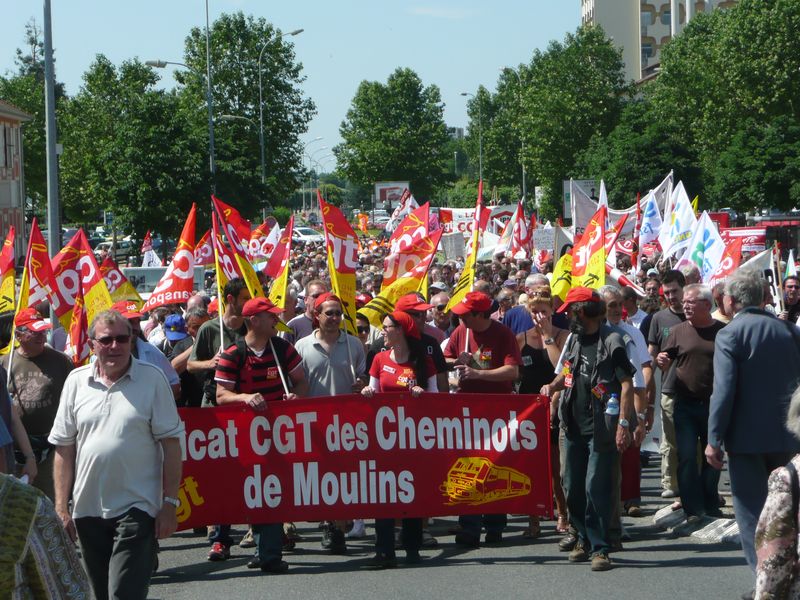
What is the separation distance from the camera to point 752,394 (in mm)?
6750

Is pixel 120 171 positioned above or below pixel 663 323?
above

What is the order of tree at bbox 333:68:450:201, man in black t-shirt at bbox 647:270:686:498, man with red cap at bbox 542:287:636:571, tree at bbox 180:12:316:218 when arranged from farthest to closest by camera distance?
tree at bbox 333:68:450:201
tree at bbox 180:12:316:218
man in black t-shirt at bbox 647:270:686:498
man with red cap at bbox 542:287:636:571

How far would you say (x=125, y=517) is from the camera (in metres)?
5.68

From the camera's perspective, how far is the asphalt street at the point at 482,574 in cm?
747

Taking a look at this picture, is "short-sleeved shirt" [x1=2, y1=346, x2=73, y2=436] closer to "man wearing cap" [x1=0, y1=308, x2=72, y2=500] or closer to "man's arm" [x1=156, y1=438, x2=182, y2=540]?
"man wearing cap" [x1=0, y1=308, x2=72, y2=500]

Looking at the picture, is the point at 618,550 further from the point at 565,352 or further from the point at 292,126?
the point at 292,126

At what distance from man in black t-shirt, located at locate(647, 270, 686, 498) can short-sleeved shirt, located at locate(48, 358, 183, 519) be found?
500 cm

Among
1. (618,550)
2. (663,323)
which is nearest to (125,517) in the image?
(618,550)

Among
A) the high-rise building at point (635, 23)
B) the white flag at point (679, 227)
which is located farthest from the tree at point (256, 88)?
the white flag at point (679, 227)

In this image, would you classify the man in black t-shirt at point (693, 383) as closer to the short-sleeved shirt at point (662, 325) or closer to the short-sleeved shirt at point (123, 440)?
the short-sleeved shirt at point (662, 325)

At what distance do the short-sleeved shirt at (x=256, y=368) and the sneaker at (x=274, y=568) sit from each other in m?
1.04

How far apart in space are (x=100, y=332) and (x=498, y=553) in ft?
Result: 12.8

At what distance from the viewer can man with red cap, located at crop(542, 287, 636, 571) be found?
7.86 metres

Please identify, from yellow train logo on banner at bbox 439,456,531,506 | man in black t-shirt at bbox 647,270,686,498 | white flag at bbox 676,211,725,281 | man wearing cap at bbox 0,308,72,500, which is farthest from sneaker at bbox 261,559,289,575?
white flag at bbox 676,211,725,281
